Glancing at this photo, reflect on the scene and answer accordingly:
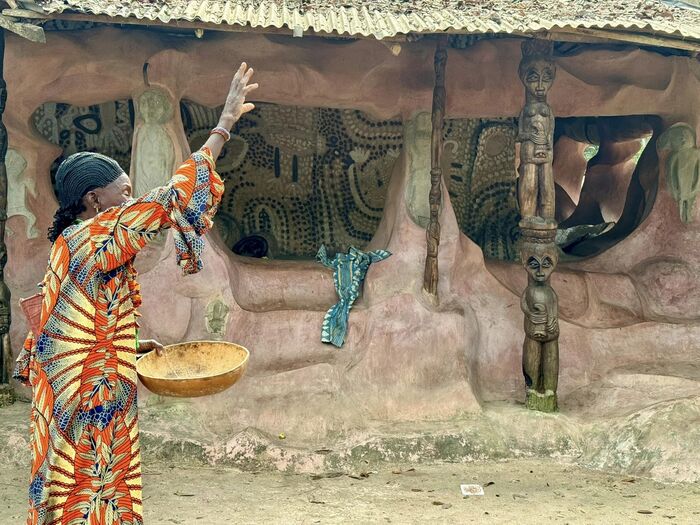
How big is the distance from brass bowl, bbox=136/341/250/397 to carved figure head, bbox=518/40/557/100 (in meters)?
3.52

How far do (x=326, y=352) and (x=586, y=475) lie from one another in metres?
2.11

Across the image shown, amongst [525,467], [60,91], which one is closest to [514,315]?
[525,467]

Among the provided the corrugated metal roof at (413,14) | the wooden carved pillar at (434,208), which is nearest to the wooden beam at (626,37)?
the corrugated metal roof at (413,14)

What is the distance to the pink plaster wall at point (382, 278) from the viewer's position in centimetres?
555

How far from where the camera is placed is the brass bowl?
2844mm

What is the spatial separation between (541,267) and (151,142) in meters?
3.19

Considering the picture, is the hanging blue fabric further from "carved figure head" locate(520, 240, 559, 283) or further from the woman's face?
the woman's face

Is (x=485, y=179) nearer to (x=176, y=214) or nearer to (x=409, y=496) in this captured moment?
(x=409, y=496)

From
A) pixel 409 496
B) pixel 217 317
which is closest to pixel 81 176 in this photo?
pixel 409 496

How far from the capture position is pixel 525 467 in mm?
5172

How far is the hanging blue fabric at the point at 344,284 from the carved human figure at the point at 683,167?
106 inches

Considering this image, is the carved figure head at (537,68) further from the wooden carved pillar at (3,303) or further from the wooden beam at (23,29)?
the wooden carved pillar at (3,303)

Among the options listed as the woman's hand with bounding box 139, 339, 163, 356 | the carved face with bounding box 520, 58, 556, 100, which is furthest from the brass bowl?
the carved face with bounding box 520, 58, 556, 100

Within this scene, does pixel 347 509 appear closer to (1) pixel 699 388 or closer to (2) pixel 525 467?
(2) pixel 525 467
